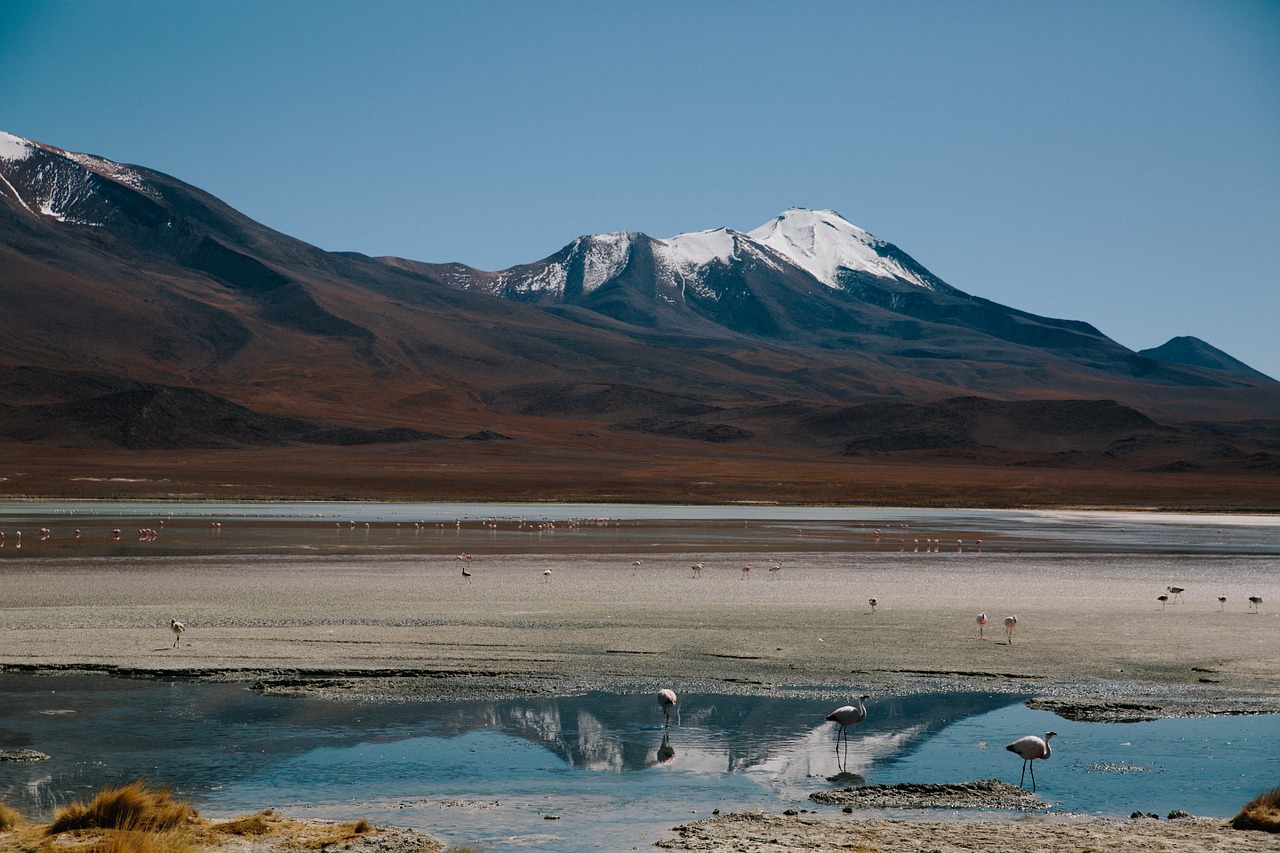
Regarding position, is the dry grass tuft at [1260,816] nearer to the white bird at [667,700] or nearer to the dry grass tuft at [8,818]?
the white bird at [667,700]

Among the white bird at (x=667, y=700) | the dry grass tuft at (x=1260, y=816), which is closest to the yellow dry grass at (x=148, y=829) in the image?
the white bird at (x=667, y=700)

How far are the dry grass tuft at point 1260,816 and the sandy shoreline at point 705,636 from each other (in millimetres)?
243

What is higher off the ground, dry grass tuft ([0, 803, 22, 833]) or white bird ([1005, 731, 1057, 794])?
white bird ([1005, 731, 1057, 794])

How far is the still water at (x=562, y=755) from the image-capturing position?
9703mm

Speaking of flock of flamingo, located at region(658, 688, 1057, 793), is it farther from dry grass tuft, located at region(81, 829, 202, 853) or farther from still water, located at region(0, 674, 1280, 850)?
dry grass tuft, located at region(81, 829, 202, 853)

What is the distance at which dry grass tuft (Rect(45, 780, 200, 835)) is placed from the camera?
8.48 meters

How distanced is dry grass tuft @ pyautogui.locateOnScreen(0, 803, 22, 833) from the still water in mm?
438

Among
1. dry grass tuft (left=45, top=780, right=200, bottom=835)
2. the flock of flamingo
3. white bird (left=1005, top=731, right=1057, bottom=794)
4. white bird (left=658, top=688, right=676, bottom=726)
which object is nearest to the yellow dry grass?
dry grass tuft (left=45, top=780, right=200, bottom=835)

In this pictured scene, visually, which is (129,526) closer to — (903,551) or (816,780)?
(903,551)

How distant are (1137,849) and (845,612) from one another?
12746 mm

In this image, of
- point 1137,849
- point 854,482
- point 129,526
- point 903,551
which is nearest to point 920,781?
point 1137,849

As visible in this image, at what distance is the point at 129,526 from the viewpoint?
41969 mm

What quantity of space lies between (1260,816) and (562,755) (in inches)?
237

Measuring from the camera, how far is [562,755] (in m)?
11.4
